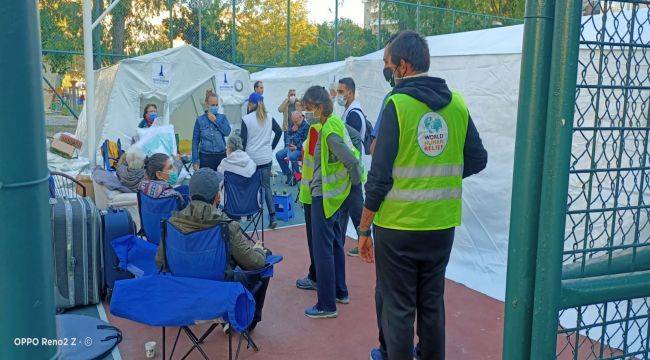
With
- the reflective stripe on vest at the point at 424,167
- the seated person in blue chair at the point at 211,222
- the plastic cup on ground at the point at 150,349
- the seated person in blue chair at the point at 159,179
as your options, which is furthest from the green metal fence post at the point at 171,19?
the reflective stripe on vest at the point at 424,167

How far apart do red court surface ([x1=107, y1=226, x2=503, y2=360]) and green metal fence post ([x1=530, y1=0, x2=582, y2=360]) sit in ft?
8.72

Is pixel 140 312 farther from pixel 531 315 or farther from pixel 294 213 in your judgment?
pixel 294 213

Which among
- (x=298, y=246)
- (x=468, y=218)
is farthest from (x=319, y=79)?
→ (x=468, y=218)

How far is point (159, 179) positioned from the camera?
5.05 m

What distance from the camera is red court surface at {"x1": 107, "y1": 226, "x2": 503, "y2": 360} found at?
3938 millimetres

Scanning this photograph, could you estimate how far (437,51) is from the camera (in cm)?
593

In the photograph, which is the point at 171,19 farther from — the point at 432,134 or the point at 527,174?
the point at 527,174

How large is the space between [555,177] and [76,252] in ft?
13.6

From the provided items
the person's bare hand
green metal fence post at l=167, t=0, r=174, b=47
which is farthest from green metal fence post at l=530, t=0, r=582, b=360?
green metal fence post at l=167, t=0, r=174, b=47

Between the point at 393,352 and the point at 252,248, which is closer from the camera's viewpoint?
the point at 393,352

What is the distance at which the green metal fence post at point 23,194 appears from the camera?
1.72 metres

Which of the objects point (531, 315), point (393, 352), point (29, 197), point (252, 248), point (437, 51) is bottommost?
point (393, 352)

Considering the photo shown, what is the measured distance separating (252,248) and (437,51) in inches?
132

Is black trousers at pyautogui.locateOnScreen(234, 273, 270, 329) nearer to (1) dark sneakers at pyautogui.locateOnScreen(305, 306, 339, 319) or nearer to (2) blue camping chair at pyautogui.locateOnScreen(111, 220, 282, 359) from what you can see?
(2) blue camping chair at pyautogui.locateOnScreen(111, 220, 282, 359)
